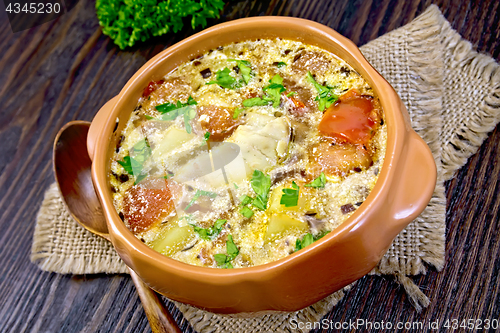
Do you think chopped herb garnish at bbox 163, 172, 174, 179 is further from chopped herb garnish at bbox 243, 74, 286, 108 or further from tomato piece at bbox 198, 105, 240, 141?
chopped herb garnish at bbox 243, 74, 286, 108

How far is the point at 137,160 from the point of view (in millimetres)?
1543

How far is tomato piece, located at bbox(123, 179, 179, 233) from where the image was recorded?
1.42 m

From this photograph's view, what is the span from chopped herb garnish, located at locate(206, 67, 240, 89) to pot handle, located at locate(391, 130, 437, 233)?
24.5 inches

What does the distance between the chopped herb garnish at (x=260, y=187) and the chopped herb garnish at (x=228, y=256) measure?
0.47 feet

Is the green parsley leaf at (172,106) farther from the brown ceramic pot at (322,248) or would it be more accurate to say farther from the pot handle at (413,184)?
the pot handle at (413,184)

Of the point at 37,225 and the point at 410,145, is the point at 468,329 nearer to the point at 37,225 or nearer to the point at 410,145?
the point at 410,145

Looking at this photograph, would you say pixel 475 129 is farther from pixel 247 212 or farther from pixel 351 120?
pixel 247 212

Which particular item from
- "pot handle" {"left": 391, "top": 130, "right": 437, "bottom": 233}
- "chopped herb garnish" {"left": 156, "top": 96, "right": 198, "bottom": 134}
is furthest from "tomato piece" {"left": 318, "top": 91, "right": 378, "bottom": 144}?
"chopped herb garnish" {"left": 156, "top": 96, "right": 198, "bottom": 134}

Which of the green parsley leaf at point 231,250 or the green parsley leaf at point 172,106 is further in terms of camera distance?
the green parsley leaf at point 172,106

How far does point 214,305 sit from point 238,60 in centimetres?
85
